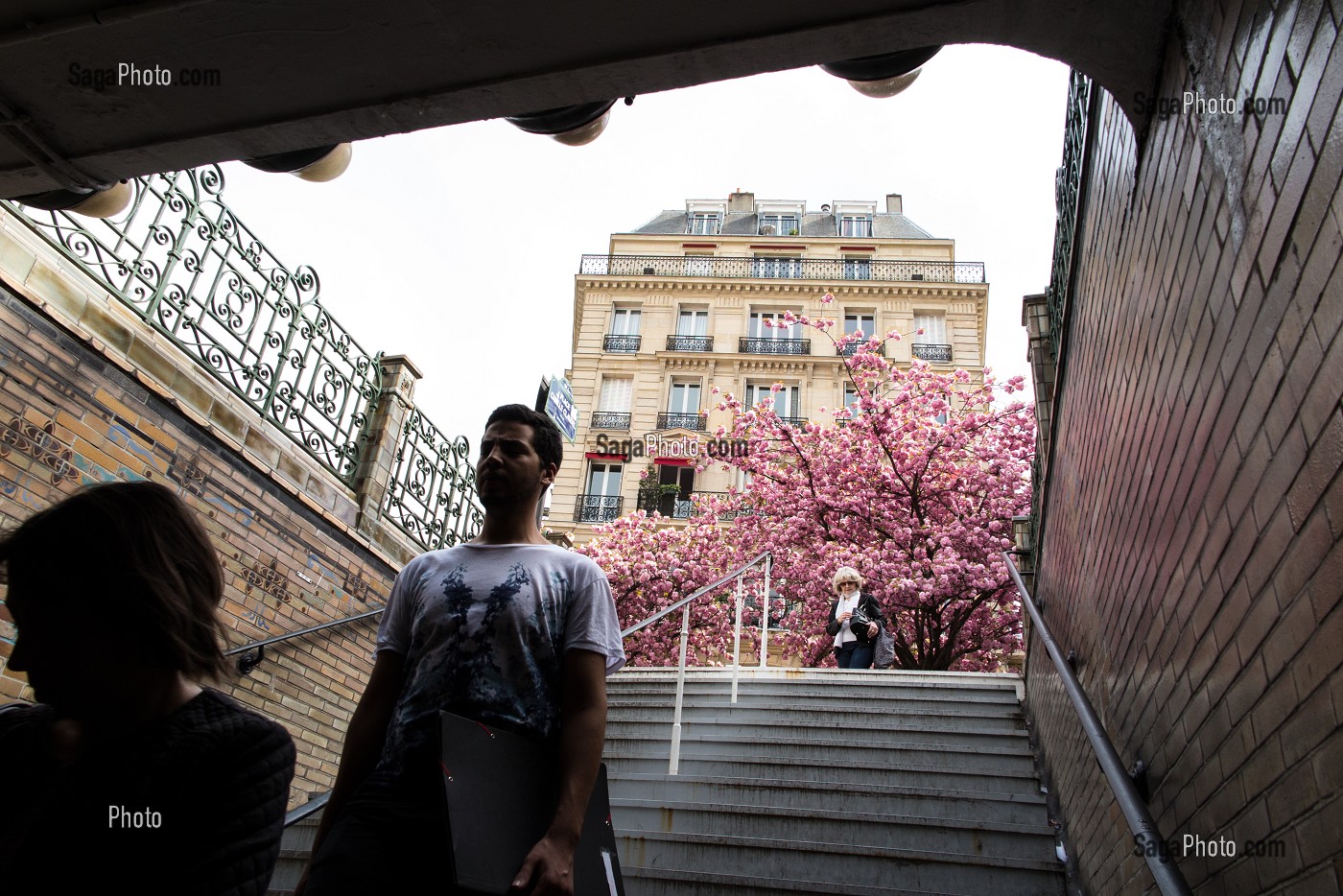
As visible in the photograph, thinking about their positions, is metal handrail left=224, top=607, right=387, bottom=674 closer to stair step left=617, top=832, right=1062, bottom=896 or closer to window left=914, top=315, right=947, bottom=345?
stair step left=617, top=832, right=1062, bottom=896

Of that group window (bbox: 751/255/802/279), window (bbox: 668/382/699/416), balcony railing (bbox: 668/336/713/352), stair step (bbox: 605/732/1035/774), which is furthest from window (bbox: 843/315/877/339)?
stair step (bbox: 605/732/1035/774)

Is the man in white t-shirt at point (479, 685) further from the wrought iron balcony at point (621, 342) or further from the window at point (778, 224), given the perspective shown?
the window at point (778, 224)

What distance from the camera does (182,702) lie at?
1374 millimetres

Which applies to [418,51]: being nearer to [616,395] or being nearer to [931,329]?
[616,395]

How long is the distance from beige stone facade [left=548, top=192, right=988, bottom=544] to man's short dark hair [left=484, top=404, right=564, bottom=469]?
73.9 ft

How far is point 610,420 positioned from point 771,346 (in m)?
5.91

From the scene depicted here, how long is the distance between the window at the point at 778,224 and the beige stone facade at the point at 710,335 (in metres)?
1.64

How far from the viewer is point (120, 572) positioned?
1342 mm

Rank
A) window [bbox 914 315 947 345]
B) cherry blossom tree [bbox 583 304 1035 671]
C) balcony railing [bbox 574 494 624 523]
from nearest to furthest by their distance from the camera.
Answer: cherry blossom tree [bbox 583 304 1035 671] < balcony railing [bbox 574 494 624 523] < window [bbox 914 315 947 345]

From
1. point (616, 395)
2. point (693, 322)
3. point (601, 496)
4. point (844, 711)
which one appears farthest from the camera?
point (693, 322)

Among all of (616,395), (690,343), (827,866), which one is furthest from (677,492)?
(827,866)

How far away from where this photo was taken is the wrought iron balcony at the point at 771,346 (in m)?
27.9

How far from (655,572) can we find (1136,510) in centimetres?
1612

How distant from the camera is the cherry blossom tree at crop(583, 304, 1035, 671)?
1293 cm
